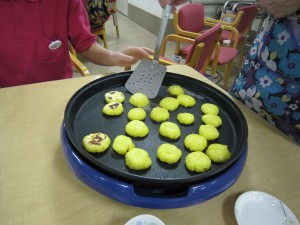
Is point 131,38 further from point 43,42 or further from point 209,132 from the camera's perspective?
point 209,132

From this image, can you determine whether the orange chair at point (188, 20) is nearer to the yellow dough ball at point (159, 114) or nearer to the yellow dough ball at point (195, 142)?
the yellow dough ball at point (159, 114)

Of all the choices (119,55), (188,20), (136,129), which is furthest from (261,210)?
(188,20)

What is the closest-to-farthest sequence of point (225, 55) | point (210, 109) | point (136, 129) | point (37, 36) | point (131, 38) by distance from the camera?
1. point (136, 129)
2. point (210, 109)
3. point (37, 36)
4. point (225, 55)
5. point (131, 38)

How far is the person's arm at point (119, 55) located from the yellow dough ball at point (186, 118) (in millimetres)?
360

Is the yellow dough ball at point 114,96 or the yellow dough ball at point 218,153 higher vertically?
the yellow dough ball at point 218,153

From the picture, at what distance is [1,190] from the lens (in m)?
0.53

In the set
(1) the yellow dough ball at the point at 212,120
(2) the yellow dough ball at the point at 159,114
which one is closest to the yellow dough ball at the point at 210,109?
(1) the yellow dough ball at the point at 212,120

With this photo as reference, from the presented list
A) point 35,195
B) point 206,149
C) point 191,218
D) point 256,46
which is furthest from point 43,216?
point 256,46

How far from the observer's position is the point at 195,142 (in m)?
0.65

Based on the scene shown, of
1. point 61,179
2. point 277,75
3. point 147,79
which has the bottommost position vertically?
point 61,179

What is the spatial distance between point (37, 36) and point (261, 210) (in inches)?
38.8

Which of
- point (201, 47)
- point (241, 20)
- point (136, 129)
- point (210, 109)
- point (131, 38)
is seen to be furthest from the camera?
point (131, 38)

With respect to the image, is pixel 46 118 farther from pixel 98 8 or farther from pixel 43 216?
pixel 98 8

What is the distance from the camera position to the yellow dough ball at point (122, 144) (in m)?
0.61
